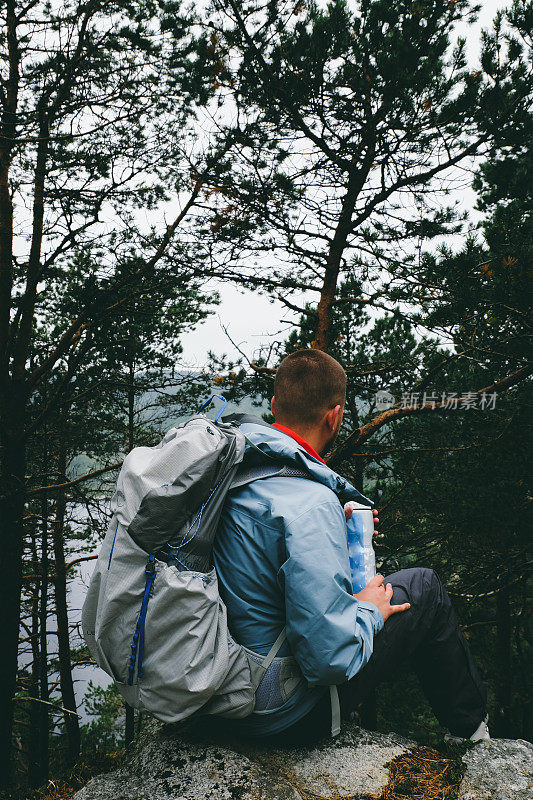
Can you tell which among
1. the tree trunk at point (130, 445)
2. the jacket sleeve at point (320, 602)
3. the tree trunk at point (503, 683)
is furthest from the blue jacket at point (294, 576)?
the tree trunk at point (503, 683)

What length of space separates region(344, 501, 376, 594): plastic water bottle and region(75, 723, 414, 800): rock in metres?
0.90

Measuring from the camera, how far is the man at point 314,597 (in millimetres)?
1807

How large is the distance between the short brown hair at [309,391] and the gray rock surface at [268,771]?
158 centimetres

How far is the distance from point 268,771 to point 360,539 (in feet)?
3.64

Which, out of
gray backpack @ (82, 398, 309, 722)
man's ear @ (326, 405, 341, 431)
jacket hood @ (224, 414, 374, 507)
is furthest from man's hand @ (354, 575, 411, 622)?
man's ear @ (326, 405, 341, 431)

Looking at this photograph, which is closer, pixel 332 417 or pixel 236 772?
pixel 236 772

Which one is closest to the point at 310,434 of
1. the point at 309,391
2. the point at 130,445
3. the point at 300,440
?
the point at 300,440

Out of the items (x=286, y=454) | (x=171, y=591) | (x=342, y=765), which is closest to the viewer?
(x=171, y=591)

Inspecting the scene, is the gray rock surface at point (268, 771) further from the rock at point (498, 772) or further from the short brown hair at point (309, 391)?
the short brown hair at point (309, 391)

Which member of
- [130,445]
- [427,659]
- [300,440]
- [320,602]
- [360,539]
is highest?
[300,440]

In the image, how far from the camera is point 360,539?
2.45 metres

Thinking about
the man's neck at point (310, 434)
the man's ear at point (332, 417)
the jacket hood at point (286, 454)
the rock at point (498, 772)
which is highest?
the man's ear at point (332, 417)

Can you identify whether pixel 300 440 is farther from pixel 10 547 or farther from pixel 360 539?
pixel 10 547

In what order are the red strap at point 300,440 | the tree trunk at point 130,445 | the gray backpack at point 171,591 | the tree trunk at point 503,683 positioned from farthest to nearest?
the tree trunk at point 503,683 < the tree trunk at point 130,445 < the red strap at point 300,440 < the gray backpack at point 171,591
